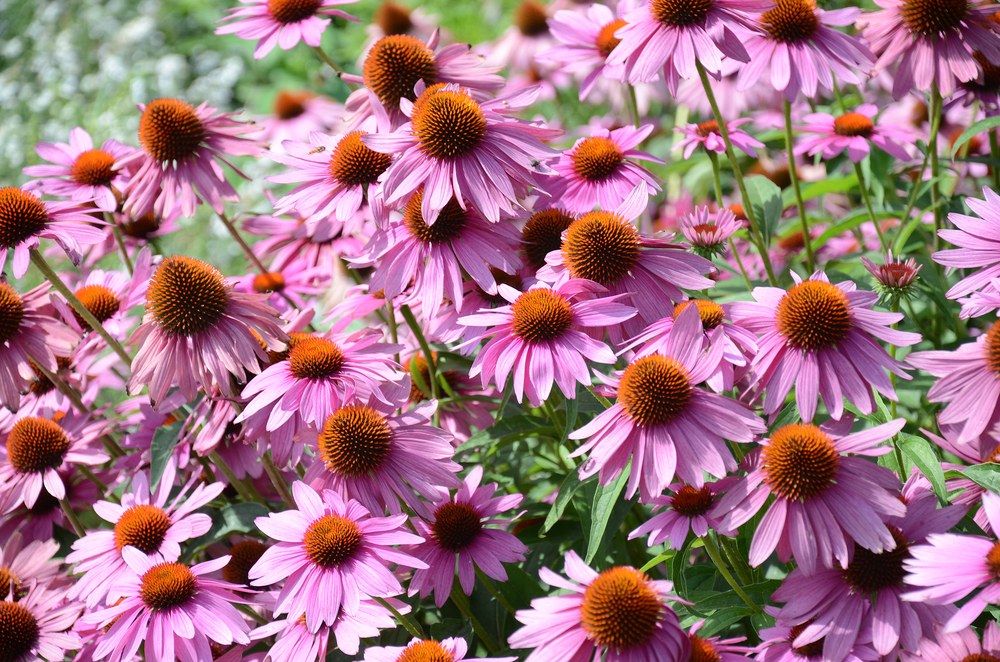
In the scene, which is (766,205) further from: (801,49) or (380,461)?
(380,461)

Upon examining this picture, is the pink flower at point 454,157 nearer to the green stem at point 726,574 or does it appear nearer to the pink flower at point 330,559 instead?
the pink flower at point 330,559

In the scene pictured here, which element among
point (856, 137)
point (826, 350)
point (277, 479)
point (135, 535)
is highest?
point (856, 137)

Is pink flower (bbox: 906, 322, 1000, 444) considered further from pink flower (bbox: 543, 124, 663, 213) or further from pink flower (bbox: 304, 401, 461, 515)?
pink flower (bbox: 304, 401, 461, 515)

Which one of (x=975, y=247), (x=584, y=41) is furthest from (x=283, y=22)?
(x=975, y=247)

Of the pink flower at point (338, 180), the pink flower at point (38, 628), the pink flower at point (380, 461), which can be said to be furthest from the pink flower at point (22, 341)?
the pink flower at point (380, 461)

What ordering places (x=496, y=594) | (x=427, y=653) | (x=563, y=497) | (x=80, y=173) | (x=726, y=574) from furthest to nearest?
(x=80, y=173) < (x=496, y=594) < (x=563, y=497) < (x=726, y=574) < (x=427, y=653)

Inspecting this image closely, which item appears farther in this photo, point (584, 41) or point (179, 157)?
point (584, 41)
